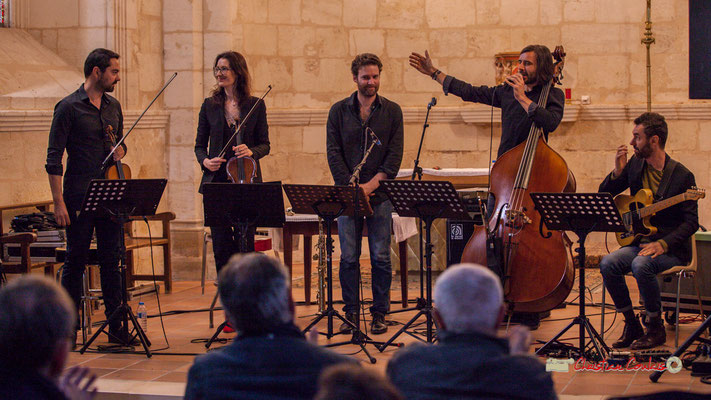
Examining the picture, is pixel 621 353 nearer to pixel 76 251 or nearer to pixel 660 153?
pixel 660 153

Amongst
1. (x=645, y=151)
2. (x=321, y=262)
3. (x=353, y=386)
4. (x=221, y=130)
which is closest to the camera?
(x=353, y=386)

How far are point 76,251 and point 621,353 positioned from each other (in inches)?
132

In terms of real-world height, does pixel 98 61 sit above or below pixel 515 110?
above

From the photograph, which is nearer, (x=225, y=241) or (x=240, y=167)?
(x=240, y=167)

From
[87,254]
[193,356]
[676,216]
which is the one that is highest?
[676,216]

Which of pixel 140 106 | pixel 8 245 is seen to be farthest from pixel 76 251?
pixel 140 106

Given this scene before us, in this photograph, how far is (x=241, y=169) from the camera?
6160 millimetres

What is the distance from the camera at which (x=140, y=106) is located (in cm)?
890

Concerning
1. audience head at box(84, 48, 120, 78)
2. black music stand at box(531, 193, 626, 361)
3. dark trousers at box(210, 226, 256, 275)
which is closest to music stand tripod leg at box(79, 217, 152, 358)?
dark trousers at box(210, 226, 256, 275)

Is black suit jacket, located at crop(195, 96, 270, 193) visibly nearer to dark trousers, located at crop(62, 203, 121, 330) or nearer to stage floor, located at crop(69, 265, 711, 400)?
dark trousers, located at crop(62, 203, 121, 330)

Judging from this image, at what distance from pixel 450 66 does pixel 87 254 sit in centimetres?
531

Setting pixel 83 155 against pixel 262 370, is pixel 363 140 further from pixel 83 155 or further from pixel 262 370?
pixel 262 370

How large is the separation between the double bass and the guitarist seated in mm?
385

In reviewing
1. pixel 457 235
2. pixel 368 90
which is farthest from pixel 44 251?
pixel 457 235
